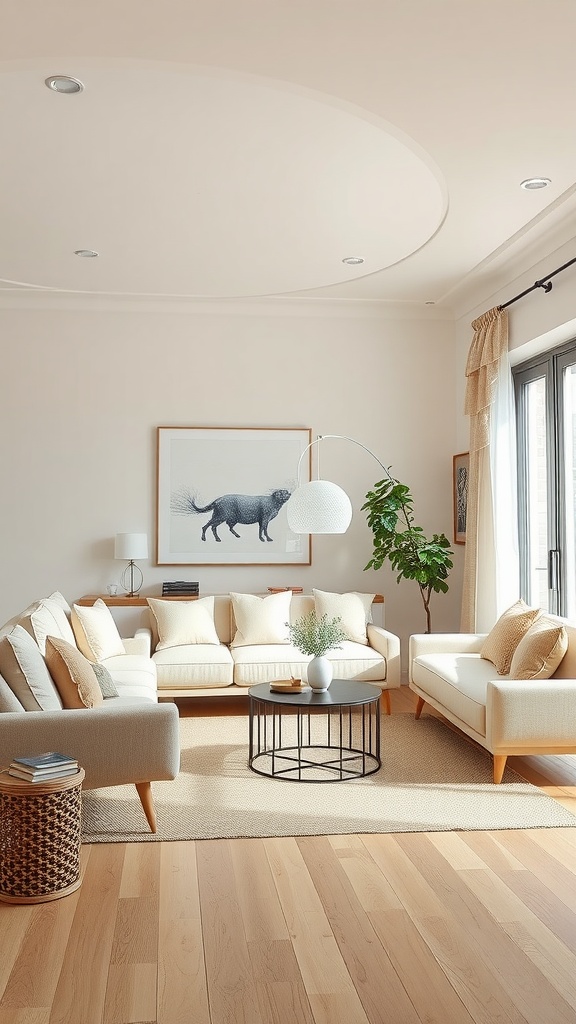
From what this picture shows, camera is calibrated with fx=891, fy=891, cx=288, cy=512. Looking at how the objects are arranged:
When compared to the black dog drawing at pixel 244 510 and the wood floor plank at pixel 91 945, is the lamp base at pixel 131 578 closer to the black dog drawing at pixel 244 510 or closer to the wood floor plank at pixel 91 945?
the black dog drawing at pixel 244 510

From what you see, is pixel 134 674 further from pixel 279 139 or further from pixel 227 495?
pixel 279 139

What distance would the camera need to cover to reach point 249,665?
595 cm

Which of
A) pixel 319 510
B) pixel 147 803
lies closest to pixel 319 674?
pixel 319 510

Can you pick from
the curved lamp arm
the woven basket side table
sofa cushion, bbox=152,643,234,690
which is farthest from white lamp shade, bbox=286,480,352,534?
the woven basket side table

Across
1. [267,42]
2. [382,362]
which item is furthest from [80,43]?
[382,362]

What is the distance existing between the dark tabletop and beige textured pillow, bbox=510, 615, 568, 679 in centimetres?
78

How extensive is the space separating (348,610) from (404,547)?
0.68 m

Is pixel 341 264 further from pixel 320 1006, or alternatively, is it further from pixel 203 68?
pixel 320 1006

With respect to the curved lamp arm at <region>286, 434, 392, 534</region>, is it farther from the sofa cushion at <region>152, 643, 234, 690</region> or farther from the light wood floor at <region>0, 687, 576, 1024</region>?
the light wood floor at <region>0, 687, 576, 1024</region>

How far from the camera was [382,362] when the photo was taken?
7.38 metres

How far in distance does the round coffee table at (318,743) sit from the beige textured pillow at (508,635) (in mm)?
789

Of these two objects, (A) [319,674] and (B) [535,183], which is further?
(A) [319,674]

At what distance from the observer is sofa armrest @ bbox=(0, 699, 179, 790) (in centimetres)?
359

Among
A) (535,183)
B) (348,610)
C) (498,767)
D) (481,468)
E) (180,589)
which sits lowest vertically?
(498,767)
